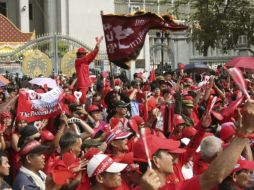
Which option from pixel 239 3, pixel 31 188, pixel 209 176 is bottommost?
pixel 31 188

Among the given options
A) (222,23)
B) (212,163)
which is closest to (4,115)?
(212,163)

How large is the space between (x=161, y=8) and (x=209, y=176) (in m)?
42.1

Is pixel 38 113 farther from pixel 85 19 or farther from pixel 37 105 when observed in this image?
pixel 85 19

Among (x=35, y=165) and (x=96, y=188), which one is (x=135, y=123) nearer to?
(x=35, y=165)

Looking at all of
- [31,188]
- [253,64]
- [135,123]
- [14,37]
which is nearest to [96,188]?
[31,188]

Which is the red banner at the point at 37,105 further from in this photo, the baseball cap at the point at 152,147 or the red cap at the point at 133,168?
the baseball cap at the point at 152,147

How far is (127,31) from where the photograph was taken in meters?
11.5

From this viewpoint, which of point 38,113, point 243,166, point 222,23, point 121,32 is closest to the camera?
point 243,166

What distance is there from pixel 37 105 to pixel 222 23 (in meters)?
27.6

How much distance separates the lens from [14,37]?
33.4m

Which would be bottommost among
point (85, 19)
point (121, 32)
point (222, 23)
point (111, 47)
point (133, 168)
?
point (133, 168)

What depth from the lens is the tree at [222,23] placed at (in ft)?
112

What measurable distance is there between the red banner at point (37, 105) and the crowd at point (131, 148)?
0.09 metres

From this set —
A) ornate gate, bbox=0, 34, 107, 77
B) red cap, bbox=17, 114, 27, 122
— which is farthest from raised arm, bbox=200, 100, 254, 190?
ornate gate, bbox=0, 34, 107, 77
